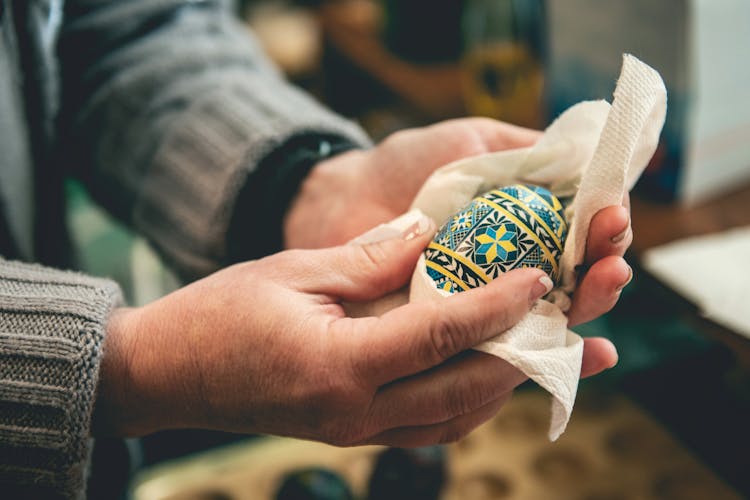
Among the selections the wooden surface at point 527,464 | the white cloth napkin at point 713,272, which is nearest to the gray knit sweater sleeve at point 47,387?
the wooden surface at point 527,464

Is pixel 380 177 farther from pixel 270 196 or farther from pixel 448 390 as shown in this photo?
pixel 448 390

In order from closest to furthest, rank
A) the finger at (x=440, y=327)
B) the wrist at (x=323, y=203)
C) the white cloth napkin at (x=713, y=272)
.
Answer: the finger at (x=440, y=327), the white cloth napkin at (x=713, y=272), the wrist at (x=323, y=203)

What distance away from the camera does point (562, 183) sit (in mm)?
→ 562

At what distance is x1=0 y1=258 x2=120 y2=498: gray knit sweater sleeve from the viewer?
465 millimetres

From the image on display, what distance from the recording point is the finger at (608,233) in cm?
46

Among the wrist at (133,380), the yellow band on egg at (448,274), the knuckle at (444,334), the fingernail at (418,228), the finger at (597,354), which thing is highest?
the fingernail at (418,228)

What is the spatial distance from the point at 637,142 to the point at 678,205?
0.37 m

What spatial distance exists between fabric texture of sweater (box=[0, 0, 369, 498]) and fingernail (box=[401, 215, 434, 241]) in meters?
0.22

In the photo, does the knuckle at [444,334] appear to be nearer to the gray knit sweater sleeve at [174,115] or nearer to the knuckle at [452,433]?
the knuckle at [452,433]

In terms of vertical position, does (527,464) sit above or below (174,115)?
below

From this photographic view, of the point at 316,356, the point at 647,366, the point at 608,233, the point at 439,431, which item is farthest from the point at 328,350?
the point at 647,366

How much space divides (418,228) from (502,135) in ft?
0.48

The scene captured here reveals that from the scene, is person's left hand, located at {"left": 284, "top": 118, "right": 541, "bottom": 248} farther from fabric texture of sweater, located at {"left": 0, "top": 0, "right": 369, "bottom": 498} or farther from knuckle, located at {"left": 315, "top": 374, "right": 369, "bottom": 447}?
knuckle, located at {"left": 315, "top": 374, "right": 369, "bottom": 447}

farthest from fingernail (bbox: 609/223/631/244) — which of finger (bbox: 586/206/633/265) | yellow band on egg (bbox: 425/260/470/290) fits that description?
yellow band on egg (bbox: 425/260/470/290)
